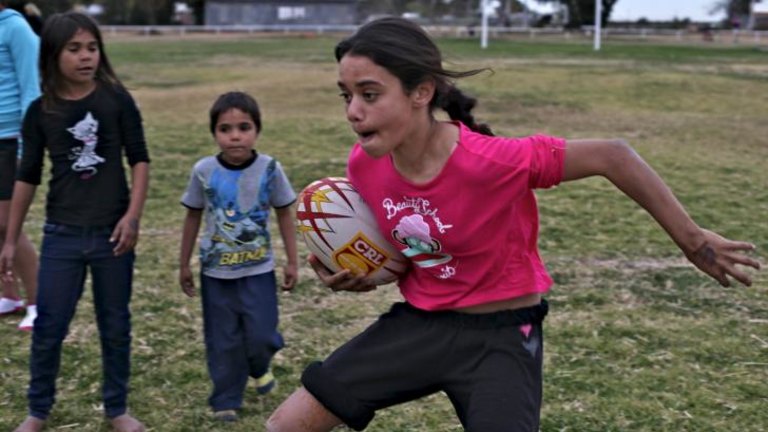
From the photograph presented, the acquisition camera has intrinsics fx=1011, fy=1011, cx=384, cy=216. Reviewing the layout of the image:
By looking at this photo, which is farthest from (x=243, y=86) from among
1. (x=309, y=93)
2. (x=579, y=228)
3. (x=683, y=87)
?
(x=579, y=228)

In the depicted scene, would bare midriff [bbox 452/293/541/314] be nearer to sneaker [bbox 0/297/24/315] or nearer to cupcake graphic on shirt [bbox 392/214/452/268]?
cupcake graphic on shirt [bbox 392/214/452/268]

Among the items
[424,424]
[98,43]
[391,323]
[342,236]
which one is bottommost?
[424,424]

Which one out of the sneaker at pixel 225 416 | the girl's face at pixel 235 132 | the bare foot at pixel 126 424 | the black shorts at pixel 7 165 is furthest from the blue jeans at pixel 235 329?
the black shorts at pixel 7 165

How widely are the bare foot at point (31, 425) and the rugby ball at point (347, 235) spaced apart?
1667 mm

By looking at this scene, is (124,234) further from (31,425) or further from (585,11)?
(585,11)

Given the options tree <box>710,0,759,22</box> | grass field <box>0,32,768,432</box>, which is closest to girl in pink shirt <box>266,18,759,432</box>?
grass field <box>0,32,768,432</box>

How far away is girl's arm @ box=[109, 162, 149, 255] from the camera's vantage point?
14.3 ft

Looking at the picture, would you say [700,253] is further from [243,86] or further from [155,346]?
[243,86]

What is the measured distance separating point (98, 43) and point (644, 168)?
2.49 metres

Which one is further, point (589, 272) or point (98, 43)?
point (589, 272)

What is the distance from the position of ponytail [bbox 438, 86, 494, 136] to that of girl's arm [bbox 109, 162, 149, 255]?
5.34ft

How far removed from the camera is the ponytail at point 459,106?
335 cm

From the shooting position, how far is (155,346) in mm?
5621

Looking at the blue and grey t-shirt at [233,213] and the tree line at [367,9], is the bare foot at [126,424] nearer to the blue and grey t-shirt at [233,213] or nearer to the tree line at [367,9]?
the blue and grey t-shirt at [233,213]
